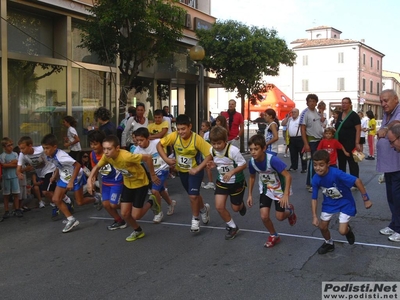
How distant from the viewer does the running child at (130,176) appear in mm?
6043

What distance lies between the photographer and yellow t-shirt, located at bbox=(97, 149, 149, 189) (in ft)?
20.0

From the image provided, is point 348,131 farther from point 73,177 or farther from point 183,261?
point 73,177

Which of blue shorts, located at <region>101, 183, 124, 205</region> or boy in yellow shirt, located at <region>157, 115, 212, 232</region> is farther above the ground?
boy in yellow shirt, located at <region>157, 115, 212, 232</region>

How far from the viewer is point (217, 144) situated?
593 centimetres

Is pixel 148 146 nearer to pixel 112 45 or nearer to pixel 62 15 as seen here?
pixel 112 45

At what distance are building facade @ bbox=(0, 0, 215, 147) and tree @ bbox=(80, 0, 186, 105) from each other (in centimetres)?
139

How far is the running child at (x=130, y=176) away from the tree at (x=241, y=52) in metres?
10.8

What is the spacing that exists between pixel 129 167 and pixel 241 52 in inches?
436

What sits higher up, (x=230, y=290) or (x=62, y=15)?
(x=62, y=15)

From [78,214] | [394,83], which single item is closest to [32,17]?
[78,214]

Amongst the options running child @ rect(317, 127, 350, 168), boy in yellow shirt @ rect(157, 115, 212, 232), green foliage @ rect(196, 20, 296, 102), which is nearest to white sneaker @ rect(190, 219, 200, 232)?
boy in yellow shirt @ rect(157, 115, 212, 232)

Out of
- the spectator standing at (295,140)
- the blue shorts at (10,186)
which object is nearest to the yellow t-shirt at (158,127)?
the blue shorts at (10,186)

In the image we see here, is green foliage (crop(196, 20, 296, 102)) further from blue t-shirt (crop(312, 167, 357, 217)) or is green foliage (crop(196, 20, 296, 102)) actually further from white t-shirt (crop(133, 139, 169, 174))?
blue t-shirt (crop(312, 167, 357, 217))

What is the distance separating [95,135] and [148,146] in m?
0.90
